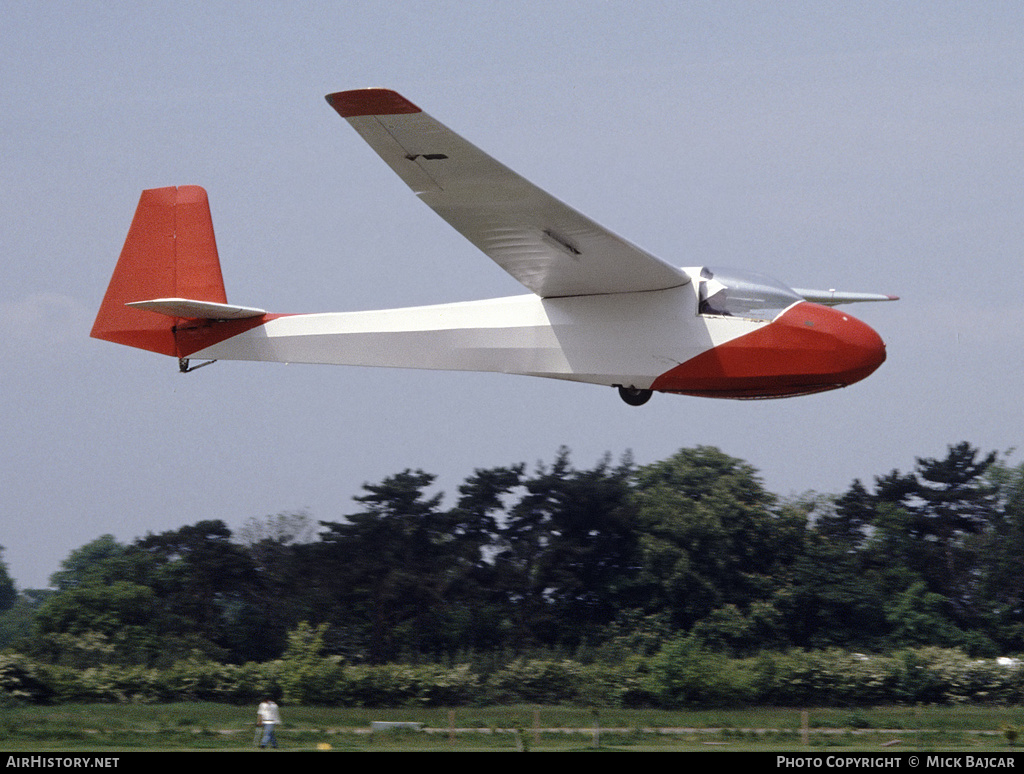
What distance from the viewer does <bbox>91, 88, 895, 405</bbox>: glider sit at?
1458 cm

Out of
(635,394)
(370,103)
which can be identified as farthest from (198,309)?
(635,394)

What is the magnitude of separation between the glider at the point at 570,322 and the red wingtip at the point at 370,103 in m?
0.68

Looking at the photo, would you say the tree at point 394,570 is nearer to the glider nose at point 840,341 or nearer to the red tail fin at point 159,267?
the red tail fin at point 159,267

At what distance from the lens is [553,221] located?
14.8 meters

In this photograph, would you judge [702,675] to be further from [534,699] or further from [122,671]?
[122,671]

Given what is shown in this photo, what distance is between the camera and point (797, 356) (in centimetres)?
1546

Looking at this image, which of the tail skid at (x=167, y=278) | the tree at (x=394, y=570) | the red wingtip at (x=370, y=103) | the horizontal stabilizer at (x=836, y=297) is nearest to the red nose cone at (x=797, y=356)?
the horizontal stabilizer at (x=836, y=297)

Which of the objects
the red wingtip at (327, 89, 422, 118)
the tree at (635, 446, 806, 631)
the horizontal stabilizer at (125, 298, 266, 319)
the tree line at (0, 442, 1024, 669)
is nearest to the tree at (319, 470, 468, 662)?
the tree line at (0, 442, 1024, 669)

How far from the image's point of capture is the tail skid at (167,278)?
18703mm

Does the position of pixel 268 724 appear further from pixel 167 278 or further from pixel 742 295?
pixel 742 295

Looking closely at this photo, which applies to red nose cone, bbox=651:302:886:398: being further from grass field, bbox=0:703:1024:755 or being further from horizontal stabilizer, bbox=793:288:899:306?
grass field, bbox=0:703:1024:755

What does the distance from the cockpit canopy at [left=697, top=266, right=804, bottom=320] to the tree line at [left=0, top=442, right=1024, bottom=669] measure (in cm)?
2612

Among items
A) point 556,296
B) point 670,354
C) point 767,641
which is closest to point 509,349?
point 556,296

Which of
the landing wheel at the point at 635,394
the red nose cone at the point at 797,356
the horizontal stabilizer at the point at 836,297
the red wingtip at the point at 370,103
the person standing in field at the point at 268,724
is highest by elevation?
the red wingtip at the point at 370,103
